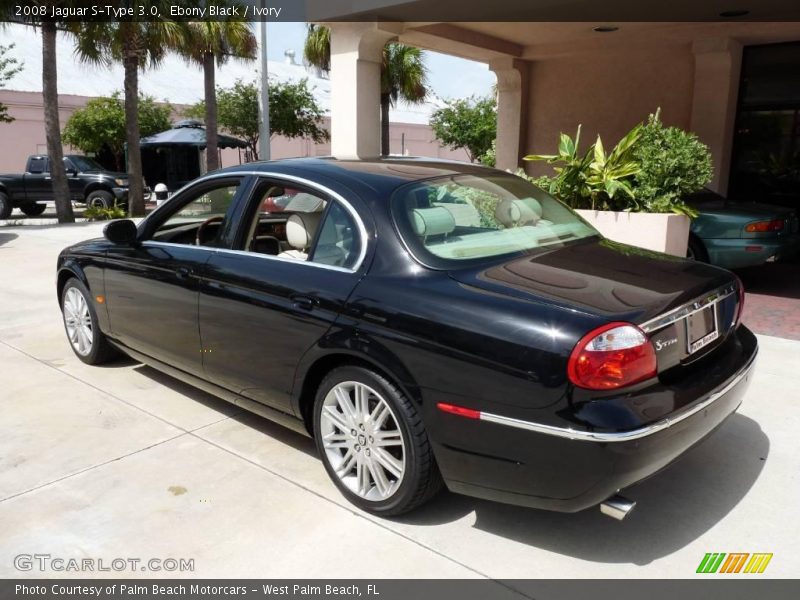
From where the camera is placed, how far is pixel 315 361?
330 cm

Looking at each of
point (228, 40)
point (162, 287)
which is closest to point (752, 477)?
point (162, 287)

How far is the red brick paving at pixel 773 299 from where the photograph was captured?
652 centimetres

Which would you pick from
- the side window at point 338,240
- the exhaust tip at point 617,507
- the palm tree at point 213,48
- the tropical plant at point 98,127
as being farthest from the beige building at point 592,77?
the tropical plant at point 98,127

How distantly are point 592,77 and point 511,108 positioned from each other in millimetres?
1683

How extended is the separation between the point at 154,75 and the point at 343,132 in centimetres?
2948

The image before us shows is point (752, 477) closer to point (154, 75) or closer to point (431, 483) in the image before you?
point (431, 483)

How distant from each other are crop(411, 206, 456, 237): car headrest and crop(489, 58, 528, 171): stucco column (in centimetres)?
1049

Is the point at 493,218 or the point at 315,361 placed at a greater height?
the point at 493,218

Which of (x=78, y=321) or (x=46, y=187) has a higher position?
(x=46, y=187)

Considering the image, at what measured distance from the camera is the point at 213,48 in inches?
742

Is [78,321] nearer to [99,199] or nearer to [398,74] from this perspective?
[99,199]

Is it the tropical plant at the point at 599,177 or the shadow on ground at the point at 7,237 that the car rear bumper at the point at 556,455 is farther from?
the shadow on ground at the point at 7,237

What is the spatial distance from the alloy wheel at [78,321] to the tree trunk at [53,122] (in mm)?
12544

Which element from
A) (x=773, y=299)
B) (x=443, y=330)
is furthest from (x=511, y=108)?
(x=443, y=330)
